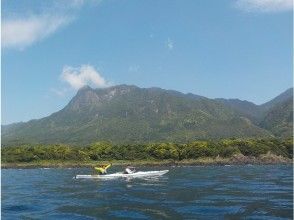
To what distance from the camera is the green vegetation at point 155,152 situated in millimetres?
150125

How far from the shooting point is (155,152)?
152 metres

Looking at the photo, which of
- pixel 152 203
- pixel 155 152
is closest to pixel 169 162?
pixel 155 152

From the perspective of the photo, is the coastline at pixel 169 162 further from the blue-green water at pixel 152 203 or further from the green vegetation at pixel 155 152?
the blue-green water at pixel 152 203

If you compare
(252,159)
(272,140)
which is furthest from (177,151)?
(272,140)

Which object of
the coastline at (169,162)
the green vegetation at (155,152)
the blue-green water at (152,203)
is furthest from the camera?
the green vegetation at (155,152)

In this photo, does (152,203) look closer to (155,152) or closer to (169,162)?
(169,162)

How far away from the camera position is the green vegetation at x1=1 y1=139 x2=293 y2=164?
493 feet

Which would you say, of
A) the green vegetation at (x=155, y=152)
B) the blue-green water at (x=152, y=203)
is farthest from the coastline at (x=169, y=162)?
the blue-green water at (x=152, y=203)

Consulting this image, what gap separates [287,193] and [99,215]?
2167cm

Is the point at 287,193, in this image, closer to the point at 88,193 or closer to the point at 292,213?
the point at 292,213

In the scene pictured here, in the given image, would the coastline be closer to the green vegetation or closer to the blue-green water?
the green vegetation

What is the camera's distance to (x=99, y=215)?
36500 mm

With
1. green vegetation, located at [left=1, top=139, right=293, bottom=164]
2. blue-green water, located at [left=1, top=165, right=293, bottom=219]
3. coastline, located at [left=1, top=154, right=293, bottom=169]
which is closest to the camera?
blue-green water, located at [left=1, top=165, right=293, bottom=219]

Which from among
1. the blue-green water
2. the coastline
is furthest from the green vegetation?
the blue-green water
